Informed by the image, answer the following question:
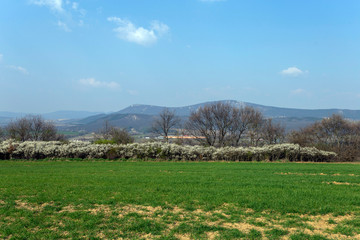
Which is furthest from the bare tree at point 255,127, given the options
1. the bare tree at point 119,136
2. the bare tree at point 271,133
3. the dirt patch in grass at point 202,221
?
the dirt patch in grass at point 202,221

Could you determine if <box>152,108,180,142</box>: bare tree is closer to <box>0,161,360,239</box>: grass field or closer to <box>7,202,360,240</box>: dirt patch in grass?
<box>0,161,360,239</box>: grass field

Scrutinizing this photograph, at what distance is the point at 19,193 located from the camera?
31.0ft

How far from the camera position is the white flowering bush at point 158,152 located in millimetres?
27375

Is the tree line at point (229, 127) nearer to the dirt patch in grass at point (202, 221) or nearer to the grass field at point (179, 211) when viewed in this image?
the grass field at point (179, 211)

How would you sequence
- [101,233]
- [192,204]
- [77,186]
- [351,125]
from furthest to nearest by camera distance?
[351,125] < [77,186] < [192,204] < [101,233]

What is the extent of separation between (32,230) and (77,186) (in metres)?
4.46

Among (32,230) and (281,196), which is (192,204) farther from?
(32,230)

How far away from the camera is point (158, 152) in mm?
27703

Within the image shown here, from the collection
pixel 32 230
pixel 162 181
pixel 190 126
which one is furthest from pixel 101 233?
pixel 190 126

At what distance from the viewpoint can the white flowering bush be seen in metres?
27.4

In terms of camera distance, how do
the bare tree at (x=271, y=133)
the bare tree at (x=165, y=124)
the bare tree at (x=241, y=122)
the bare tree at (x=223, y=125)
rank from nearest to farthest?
the bare tree at (x=223, y=125), the bare tree at (x=241, y=122), the bare tree at (x=271, y=133), the bare tree at (x=165, y=124)

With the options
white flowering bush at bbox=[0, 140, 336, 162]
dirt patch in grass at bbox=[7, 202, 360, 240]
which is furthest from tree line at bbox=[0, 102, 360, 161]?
dirt patch in grass at bbox=[7, 202, 360, 240]

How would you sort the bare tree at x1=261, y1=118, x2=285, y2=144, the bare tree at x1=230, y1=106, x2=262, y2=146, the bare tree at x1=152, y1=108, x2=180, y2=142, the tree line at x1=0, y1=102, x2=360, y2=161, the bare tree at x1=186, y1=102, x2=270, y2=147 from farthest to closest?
1. the bare tree at x1=152, y1=108, x2=180, y2=142
2. the bare tree at x1=261, y1=118, x2=285, y2=144
3. the bare tree at x1=230, y1=106, x2=262, y2=146
4. the bare tree at x1=186, y1=102, x2=270, y2=147
5. the tree line at x1=0, y1=102, x2=360, y2=161

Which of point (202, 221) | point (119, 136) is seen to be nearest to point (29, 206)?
point (202, 221)
